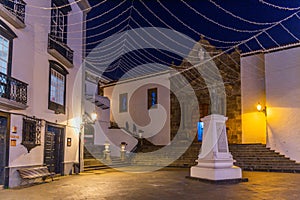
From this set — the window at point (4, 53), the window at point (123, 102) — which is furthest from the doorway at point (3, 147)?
the window at point (123, 102)

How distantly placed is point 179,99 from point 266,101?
6027 mm

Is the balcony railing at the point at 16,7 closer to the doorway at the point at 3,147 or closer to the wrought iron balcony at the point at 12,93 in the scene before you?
the wrought iron balcony at the point at 12,93

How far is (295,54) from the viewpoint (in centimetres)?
1582

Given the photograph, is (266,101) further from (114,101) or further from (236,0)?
(114,101)

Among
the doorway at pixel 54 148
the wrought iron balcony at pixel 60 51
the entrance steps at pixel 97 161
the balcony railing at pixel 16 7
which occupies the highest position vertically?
the balcony railing at pixel 16 7

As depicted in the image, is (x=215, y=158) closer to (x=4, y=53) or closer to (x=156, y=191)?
(x=156, y=191)

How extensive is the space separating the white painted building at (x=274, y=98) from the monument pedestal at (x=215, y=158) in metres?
6.02

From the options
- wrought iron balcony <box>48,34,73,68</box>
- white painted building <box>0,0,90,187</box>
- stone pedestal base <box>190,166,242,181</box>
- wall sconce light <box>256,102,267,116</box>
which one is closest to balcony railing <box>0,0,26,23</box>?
white painted building <box>0,0,90,187</box>

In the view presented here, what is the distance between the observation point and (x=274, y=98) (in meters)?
16.3

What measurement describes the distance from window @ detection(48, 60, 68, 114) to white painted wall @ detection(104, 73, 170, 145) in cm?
941

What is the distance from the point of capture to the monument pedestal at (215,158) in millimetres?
10664

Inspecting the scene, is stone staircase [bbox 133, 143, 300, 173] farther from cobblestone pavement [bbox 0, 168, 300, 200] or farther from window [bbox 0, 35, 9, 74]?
window [bbox 0, 35, 9, 74]

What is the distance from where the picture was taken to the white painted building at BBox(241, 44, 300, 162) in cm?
1571

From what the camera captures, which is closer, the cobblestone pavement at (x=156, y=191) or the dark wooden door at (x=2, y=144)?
the cobblestone pavement at (x=156, y=191)
